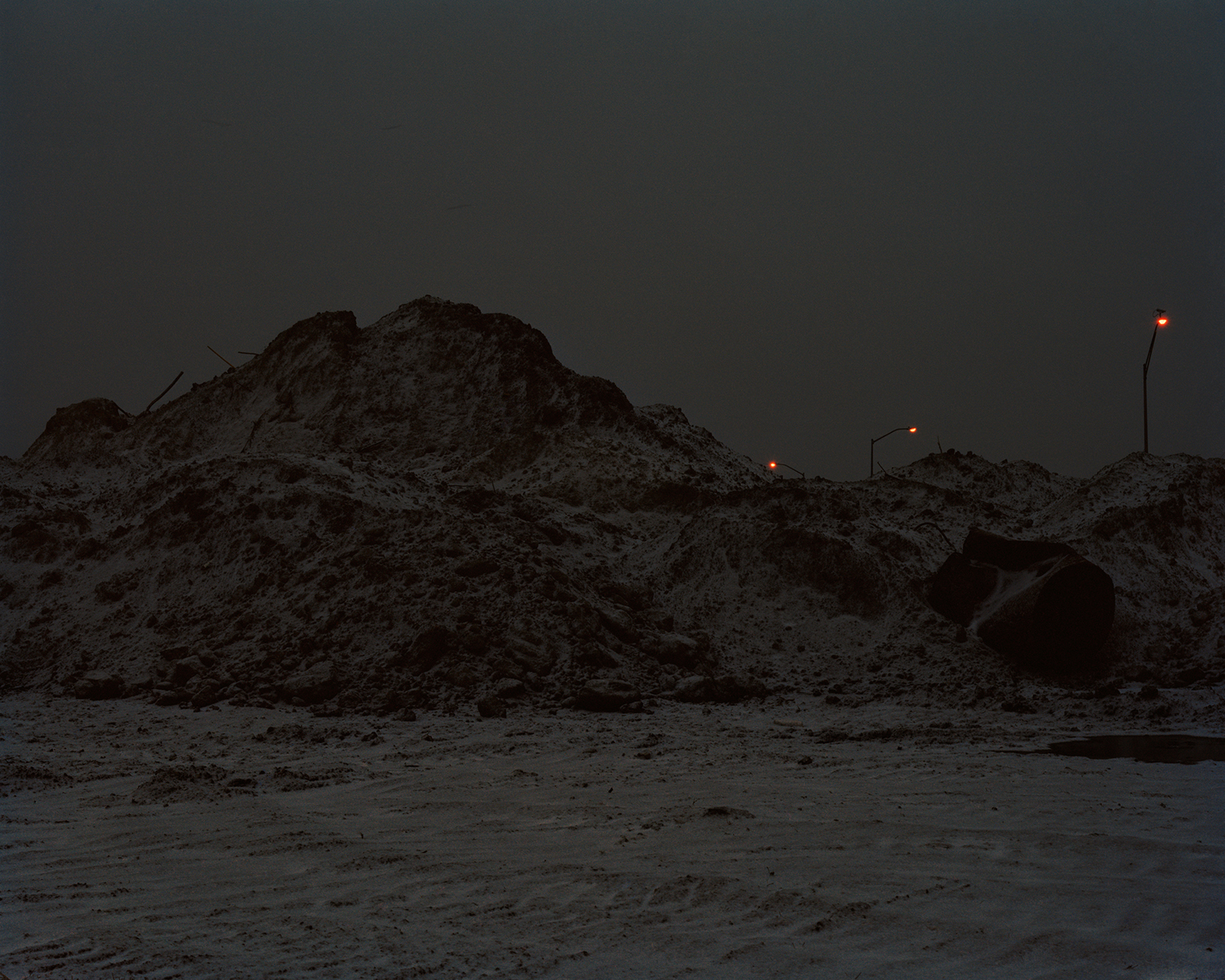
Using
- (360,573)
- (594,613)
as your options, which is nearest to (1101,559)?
(594,613)

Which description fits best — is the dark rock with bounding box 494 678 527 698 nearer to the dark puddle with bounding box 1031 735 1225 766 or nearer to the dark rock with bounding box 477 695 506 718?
the dark rock with bounding box 477 695 506 718

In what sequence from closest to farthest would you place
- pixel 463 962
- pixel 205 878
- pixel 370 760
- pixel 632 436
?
pixel 463 962
pixel 205 878
pixel 370 760
pixel 632 436

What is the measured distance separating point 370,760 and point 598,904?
433cm

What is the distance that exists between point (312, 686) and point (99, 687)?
2936mm

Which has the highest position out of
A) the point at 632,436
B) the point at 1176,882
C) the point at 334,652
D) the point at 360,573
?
the point at 632,436

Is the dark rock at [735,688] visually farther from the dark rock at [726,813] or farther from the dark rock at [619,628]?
the dark rock at [726,813]

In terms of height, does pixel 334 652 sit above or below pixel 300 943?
above

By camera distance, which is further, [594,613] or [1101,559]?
[1101,559]

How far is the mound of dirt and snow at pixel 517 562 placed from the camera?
12.3 metres

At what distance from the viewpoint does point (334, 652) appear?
40.4 feet

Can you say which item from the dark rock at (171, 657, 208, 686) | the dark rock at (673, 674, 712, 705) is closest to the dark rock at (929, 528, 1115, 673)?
the dark rock at (673, 674, 712, 705)

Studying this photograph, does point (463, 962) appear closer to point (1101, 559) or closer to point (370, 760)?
point (370, 760)

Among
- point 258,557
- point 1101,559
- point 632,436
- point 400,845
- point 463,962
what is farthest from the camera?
point 632,436

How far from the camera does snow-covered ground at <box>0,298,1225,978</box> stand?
14.7ft
